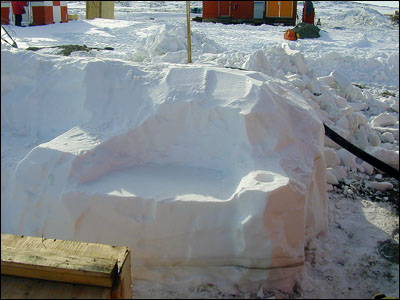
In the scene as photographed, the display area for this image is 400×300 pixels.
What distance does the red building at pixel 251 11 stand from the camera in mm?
15422

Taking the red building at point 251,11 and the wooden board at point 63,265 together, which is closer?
the wooden board at point 63,265

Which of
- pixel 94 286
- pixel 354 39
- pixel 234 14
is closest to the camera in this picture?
pixel 94 286

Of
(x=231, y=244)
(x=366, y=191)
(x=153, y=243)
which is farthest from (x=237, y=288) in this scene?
(x=366, y=191)

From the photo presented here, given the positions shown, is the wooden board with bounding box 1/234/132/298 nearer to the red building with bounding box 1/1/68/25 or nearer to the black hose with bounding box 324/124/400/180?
the black hose with bounding box 324/124/400/180

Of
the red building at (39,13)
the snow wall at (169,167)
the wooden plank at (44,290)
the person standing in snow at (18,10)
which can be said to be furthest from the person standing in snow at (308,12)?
the wooden plank at (44,290)

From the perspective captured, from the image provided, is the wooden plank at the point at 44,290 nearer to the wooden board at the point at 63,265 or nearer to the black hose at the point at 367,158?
the wooden board at the point at 63,265

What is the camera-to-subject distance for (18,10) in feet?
39.5

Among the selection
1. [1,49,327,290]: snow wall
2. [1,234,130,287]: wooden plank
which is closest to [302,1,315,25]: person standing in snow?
[1,49,327,290]: snow wall

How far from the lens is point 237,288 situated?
2309 millimetres

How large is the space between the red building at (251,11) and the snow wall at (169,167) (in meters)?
12.9

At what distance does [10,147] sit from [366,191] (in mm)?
2951

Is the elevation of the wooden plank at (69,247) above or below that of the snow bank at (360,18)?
below

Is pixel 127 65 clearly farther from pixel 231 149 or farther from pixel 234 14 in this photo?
pixel 234 14

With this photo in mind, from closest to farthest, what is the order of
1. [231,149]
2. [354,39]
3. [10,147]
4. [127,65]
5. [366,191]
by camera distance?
[231,149] < [10,147] < [127,65] < [366,191] < [354,39]
